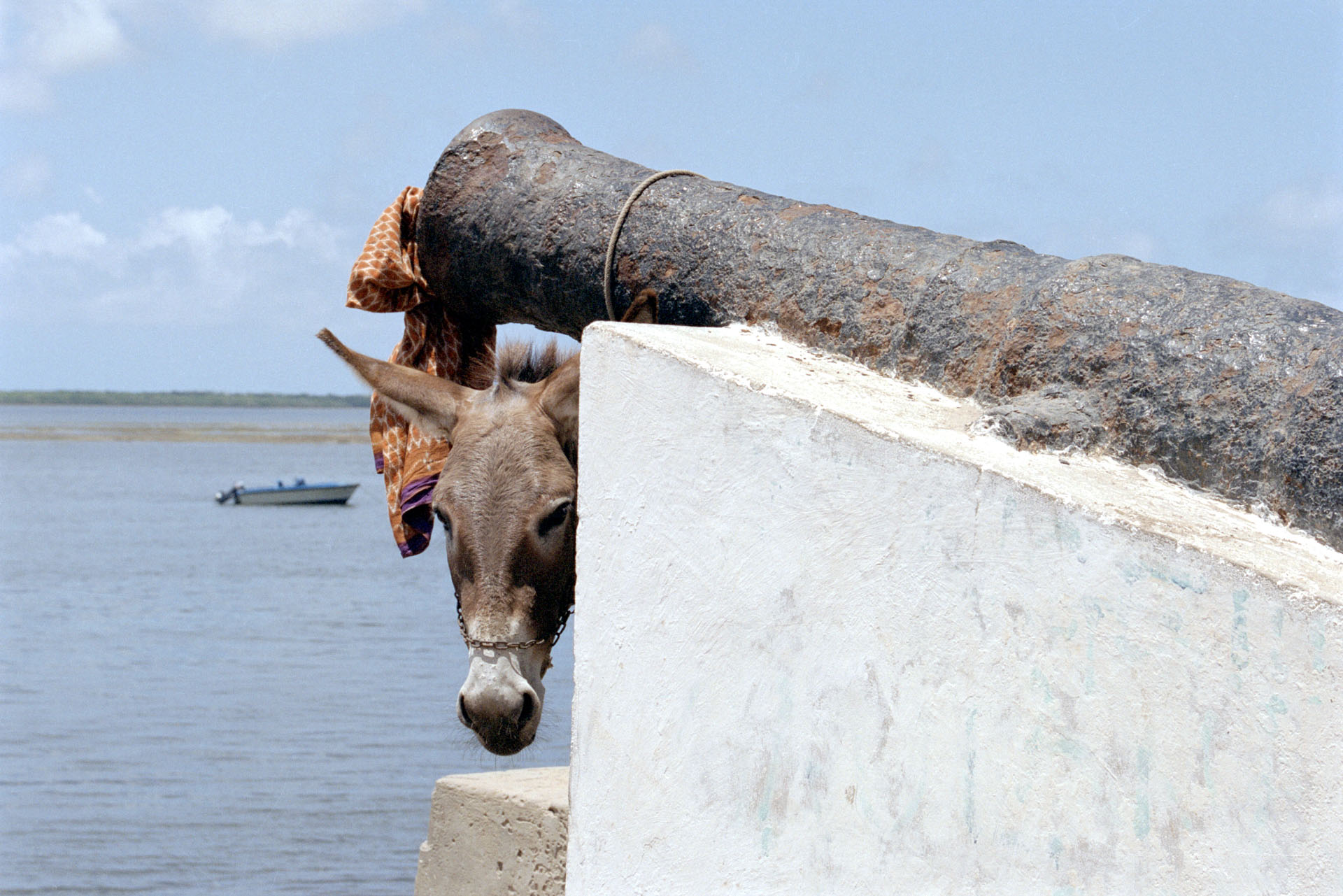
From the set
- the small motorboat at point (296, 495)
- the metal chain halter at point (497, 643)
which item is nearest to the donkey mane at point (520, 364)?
the metal chain halter at point (497, 643)

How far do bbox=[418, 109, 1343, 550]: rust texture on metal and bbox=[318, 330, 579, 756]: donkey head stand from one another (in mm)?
428

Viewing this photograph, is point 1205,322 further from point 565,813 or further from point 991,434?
point 565,813

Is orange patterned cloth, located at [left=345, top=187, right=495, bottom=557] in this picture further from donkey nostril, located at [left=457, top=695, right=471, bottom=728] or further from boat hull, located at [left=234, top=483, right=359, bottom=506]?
boat hull, located at [left=234, top=483, right=359, bottom=506]

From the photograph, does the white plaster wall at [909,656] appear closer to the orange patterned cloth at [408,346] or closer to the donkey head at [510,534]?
Result: the donkey head at [510,534]

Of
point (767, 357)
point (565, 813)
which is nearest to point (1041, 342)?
point (767, 357)

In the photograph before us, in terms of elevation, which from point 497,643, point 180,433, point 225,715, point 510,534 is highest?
point 510,534

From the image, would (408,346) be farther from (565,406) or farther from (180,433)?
(180,433)

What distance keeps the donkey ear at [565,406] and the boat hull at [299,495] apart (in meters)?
52.7

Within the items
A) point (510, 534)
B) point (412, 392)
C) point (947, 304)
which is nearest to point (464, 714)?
point (510, 534)

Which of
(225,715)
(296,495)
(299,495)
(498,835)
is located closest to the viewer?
(498,835)

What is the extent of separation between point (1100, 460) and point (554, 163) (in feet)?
6.49

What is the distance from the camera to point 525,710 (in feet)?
11.2

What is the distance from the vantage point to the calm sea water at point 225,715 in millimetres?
15070

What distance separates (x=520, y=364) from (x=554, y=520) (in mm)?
720
